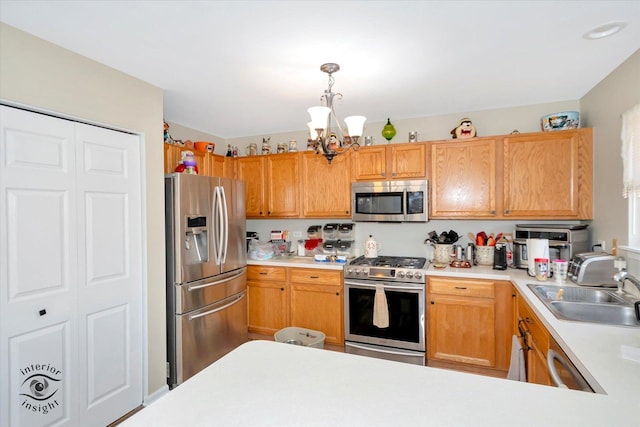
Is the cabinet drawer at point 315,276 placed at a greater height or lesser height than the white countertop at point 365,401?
lesser

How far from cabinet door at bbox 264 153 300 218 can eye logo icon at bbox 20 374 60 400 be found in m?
2.33

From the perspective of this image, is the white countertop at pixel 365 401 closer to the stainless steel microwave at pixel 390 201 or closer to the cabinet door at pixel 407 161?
the stainless steel microwave at pixel 390 201

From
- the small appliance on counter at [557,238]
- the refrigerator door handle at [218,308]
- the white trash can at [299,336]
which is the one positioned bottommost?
the white trash can at [299,336]

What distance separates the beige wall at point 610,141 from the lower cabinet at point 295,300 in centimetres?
216

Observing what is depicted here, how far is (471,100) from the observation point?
284 cm

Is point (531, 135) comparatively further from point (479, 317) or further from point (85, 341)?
point (85, 341)

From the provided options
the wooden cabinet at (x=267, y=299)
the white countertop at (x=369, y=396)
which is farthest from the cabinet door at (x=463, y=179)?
the white countertop at (x=369, y=396)

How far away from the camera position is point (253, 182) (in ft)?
12.4

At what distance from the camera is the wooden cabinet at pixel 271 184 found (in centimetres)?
359

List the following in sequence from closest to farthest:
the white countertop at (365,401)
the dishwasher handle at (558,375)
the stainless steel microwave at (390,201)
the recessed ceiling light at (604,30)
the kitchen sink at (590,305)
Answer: the white countertop at (365,401)
the dishwasher handle at (558,375)
the recessed ceiling light at (604,30)
the kitchen sink at (590,305)
the stainless steel microwave at (390,201)

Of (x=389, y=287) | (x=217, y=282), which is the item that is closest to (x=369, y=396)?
(x=389, y=287)

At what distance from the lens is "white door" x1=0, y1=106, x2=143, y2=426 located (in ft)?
5.46

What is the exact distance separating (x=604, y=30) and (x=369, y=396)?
220 centimetres

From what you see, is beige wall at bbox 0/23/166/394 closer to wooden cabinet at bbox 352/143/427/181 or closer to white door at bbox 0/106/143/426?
white door at bbox 0/106/143/426
